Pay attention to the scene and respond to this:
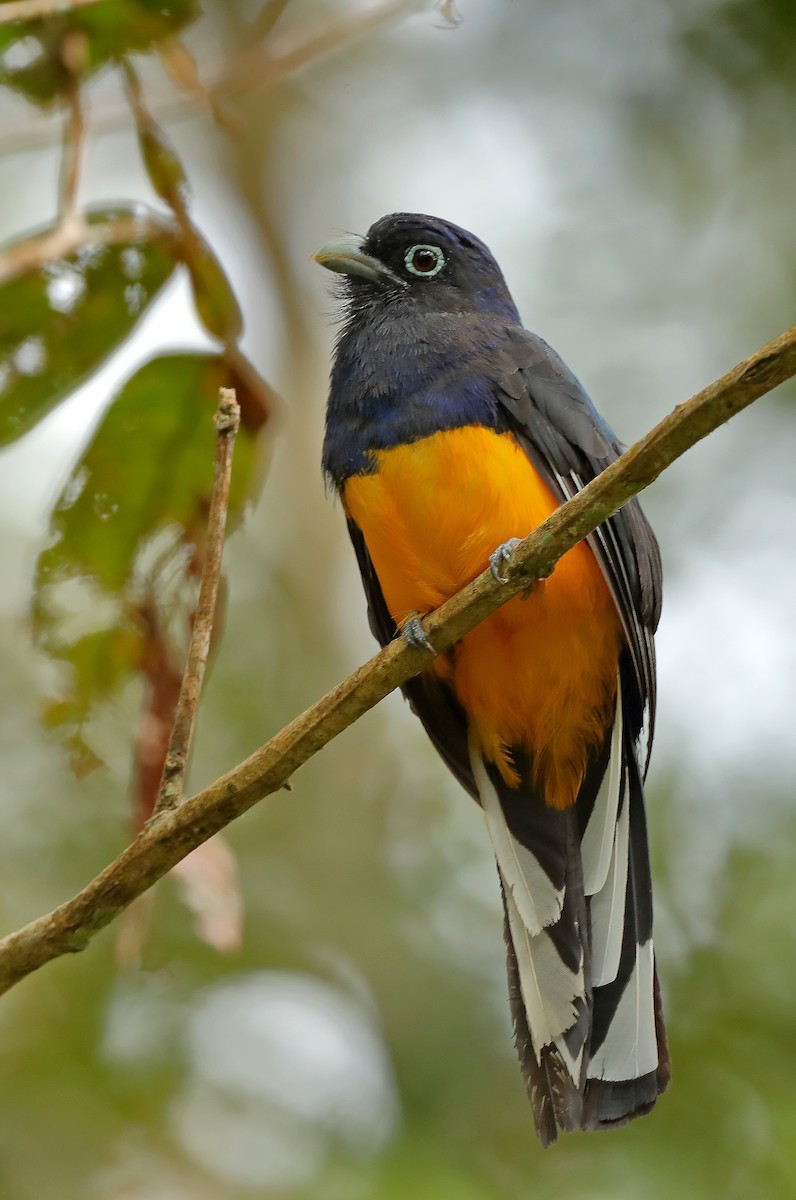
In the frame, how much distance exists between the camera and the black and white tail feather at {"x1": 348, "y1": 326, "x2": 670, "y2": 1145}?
301 centimetres

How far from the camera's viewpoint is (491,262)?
394cm

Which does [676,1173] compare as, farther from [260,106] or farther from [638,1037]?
[260,106]

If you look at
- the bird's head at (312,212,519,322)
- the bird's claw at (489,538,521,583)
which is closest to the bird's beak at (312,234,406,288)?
the bird's head at (312,212,519,322)

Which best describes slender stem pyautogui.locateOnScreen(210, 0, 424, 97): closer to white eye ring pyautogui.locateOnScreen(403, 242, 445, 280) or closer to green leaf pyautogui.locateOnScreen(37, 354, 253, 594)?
white eye ring pyautogui.locateOnScreen(403, 242, 445, 280)

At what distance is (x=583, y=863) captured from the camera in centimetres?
338

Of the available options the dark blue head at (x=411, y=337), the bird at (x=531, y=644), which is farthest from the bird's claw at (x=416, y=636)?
the dark blue head at (x=411, y=337)

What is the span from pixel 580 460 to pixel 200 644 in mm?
1353

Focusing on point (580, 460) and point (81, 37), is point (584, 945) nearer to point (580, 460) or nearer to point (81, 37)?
point (580, 460)

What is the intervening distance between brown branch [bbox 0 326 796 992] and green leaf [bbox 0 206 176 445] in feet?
4.59

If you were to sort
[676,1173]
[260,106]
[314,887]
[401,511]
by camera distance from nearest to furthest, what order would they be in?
[401,511], [676,1173], [314,887], [260,106]

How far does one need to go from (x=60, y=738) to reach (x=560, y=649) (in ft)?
4.32

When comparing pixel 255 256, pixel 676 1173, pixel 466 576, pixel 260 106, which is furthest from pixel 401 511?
pixel 260 106

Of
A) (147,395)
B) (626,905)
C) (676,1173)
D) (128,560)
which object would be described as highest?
(147,395)

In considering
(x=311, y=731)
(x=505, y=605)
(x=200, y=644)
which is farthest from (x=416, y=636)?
(x=505, y=605)
